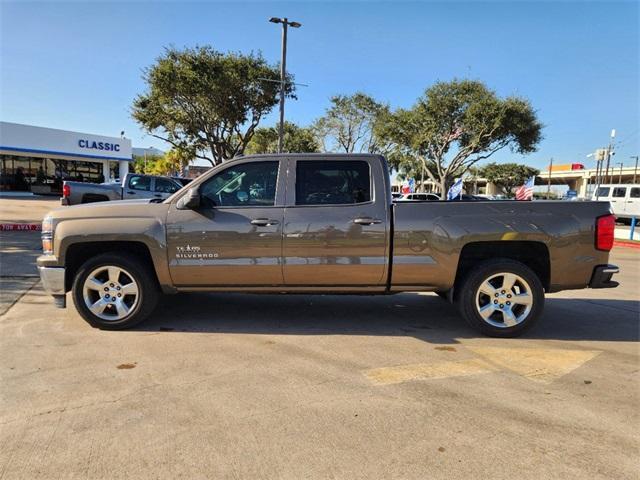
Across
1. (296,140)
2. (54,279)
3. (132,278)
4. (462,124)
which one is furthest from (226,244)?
(296,140)

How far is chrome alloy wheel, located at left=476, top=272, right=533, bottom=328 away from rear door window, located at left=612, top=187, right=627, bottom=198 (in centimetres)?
3041

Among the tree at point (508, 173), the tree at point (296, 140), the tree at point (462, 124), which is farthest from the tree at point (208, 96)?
the tree at point (508, 173)

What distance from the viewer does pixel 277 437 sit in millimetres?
2969

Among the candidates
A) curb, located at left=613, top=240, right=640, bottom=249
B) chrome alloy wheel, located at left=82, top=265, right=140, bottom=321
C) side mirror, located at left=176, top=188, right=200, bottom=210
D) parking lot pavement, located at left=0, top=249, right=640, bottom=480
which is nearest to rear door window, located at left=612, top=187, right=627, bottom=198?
curb, located at left=613, top=240, right=640, bottom=249

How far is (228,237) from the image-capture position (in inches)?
191

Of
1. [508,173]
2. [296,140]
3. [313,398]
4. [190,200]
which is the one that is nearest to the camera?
[313,398]

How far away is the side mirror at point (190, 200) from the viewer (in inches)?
187

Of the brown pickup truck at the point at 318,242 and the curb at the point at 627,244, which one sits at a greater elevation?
the brown pickup truck at the point at 318,242

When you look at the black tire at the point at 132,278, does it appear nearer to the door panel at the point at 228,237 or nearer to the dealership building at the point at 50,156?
the door panel at the point at 228,237

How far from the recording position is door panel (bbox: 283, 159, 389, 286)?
4.82 m

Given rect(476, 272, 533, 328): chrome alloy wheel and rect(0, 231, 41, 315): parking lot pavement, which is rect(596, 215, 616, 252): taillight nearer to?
rect(476, 272, 533, 328): chrome alloy wheel

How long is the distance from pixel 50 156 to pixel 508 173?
251ft

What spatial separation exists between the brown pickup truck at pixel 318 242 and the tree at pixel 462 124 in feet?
88.2

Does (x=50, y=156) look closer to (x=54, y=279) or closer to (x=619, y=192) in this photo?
(x=54, y=279)
